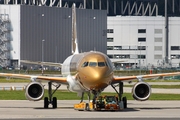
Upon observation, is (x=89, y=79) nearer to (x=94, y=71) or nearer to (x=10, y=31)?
(x=94, y=71)

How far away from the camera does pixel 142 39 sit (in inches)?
7008

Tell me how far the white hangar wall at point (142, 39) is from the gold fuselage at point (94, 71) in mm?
134308

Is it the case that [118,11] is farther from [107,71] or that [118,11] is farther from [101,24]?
[107,71]

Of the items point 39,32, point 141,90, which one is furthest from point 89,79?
point 39,32

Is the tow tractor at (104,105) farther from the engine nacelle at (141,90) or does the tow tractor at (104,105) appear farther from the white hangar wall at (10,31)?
the white hangar wall at (10,31)

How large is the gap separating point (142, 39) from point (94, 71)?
458 ft

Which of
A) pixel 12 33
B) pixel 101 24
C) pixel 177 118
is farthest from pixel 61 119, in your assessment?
pixel 101 24

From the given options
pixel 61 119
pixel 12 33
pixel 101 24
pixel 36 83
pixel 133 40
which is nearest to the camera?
pixel 61 119

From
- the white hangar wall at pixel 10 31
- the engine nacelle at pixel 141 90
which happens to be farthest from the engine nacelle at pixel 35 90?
the white hangar wall at pixel 10 31

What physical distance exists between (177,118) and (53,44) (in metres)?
117

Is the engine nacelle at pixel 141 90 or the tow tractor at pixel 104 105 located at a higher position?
the engine nacelle at pixel 141 90

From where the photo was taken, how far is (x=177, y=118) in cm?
3394

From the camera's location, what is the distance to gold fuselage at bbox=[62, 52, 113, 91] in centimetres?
3912

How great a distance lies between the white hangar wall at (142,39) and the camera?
578 ft
